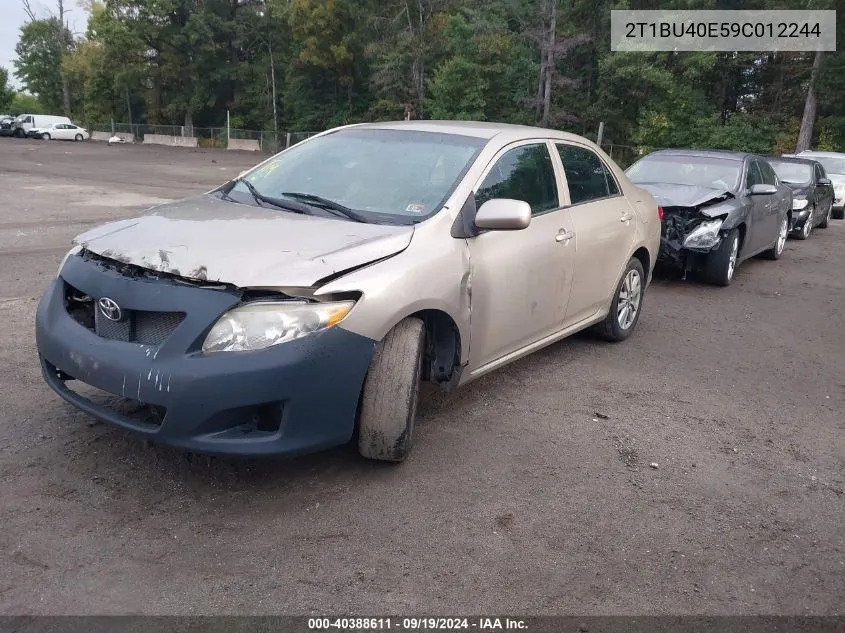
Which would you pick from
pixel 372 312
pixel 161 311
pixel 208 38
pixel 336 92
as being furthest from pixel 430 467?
pixel 208 38

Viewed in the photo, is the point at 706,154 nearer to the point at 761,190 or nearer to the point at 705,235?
the point at 761,190

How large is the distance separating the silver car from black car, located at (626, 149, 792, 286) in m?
4.04

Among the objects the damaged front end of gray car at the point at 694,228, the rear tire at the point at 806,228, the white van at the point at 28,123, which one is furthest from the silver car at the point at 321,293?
the white van at the point at 28,123

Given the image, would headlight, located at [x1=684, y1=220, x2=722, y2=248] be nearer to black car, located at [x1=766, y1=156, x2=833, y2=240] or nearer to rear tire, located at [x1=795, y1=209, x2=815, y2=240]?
black car, located at [x1=766, y1=156, x2=833, y2=240]

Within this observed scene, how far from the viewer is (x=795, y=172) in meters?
13.8

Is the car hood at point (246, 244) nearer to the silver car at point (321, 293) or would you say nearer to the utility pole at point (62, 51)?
the silver car at point (321, 293)

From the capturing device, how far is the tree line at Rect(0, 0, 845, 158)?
112ft

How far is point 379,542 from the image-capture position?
3.02 m

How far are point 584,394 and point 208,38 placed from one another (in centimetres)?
6069

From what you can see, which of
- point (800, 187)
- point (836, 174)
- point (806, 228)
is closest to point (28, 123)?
point (836, 174)

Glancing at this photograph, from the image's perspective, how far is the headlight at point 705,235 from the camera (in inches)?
324

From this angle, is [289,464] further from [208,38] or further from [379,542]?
[208,38]

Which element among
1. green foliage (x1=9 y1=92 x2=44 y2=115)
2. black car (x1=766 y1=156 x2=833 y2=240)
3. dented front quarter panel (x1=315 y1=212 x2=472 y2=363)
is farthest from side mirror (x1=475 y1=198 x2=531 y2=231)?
green foliage (x1=9 y1=92 x2=44 y2=115)

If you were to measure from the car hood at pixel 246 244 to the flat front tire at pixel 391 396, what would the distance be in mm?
425
